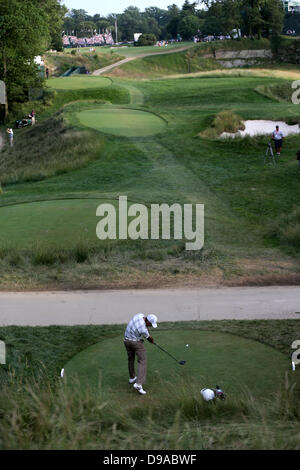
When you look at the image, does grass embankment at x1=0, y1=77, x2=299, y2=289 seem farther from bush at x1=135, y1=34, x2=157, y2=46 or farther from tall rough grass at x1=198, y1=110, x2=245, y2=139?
bush at x1=135, y1=34, x2=157, y2=46

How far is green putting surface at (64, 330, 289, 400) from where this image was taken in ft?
31.7

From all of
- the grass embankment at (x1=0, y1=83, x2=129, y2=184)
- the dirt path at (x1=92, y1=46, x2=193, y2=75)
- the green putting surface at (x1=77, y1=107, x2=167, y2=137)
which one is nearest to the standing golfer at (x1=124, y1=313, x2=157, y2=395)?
the grass embankment at (x1=0, y1=83, x2=129, y2=184)

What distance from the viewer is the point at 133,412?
8.40 metres

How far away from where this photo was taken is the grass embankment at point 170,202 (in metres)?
16.4

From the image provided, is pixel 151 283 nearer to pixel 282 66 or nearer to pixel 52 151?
pixel 52 151

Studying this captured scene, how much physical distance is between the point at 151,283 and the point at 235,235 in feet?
14.0

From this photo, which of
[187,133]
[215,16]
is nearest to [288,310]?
[187,133]

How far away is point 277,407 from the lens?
8039mm

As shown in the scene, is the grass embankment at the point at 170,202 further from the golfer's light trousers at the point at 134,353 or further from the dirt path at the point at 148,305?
the golfer's light trousers at the point at 134,353

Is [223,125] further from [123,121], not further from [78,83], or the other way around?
[78,83]

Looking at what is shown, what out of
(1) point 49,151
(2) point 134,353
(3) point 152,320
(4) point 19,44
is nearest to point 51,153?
(1) point 49,151

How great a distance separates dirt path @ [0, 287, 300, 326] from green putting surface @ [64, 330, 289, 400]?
2292 mm

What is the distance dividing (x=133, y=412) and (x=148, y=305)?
6255 mm

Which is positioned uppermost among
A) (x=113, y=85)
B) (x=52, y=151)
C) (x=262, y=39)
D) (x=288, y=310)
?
(x=262, y=39)
